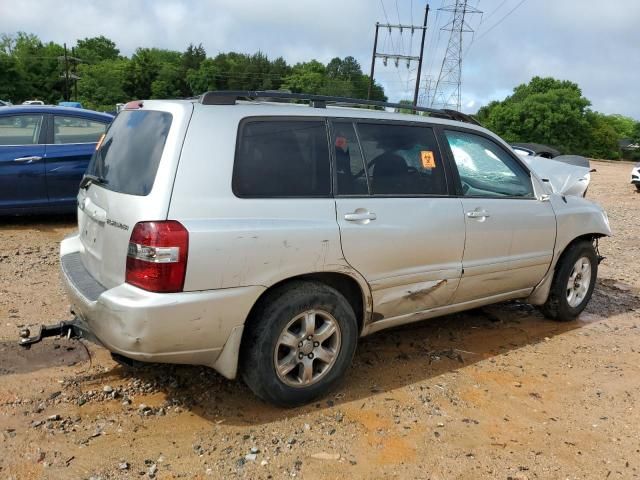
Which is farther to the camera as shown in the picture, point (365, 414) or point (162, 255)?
point (365, 414)

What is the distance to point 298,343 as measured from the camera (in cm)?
333

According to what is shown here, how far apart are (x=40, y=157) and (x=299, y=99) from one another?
5.17 meters

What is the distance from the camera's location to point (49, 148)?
24.6 feet

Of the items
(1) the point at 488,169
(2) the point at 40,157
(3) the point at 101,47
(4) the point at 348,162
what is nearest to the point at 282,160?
(4) the point at 348,162

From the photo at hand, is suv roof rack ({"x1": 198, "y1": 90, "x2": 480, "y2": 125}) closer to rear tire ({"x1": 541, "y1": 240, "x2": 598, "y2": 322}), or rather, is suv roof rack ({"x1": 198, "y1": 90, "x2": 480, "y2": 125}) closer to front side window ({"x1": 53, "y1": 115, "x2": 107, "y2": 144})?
rear tire ({"x1": 541, "y1": 240, "x2": 598, "y2": 322})

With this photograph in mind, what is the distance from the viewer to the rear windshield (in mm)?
3055

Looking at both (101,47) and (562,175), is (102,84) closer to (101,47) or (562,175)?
(101,47)

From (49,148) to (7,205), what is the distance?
0.89 metres

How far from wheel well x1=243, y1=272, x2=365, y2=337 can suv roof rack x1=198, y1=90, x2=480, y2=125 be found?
1.07 meters

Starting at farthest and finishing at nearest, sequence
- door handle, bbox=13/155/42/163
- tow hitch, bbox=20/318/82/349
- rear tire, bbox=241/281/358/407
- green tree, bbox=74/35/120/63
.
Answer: green tree, bbox=74/35/120/63 → door handle, bbox=13/155/42/163 → tow hitch, bbox=20/318/82/349 → rear tire, bbox=241/281/358/407

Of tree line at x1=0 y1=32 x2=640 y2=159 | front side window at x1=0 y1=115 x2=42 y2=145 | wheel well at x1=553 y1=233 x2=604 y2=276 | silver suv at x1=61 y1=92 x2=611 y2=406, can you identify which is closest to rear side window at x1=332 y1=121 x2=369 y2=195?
silver suv at x1=61 y1=92 x2=611 y2=406

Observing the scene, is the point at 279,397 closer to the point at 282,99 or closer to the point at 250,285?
the point at 250,285

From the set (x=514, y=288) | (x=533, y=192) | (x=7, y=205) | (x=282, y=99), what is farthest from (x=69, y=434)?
(x=7, y=205)

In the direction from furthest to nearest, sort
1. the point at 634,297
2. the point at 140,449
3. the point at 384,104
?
the point at 634,297 → the point at 384,104 → the point at 140,449
